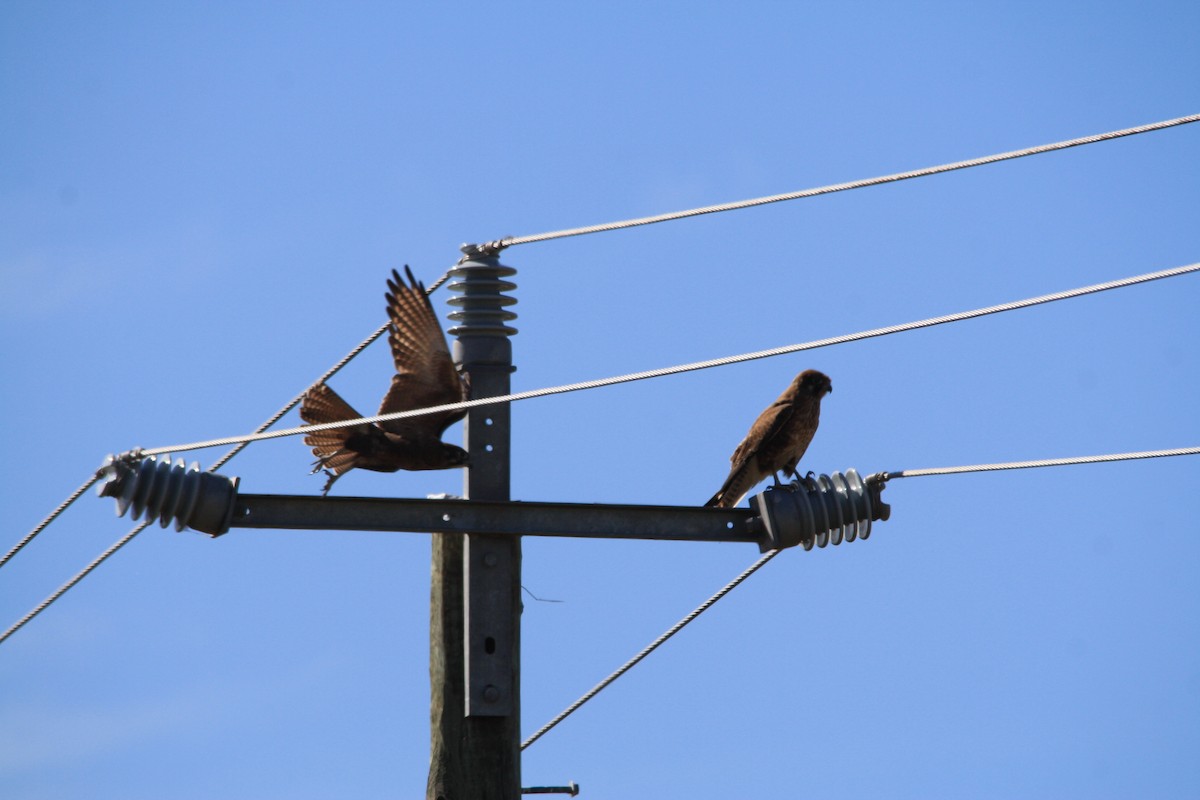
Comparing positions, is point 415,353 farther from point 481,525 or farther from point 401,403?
point 481,525

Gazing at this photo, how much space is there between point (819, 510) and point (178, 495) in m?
2.37

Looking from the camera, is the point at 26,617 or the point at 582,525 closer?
the point at 582,525

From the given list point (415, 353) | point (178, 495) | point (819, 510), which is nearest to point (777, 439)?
point (415, 353)

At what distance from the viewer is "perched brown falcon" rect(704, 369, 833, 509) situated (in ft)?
28.5

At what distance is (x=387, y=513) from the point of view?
613cm

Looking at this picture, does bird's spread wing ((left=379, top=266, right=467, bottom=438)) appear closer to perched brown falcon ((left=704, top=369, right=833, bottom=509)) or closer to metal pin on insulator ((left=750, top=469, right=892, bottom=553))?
perched brown falcon ((left=704, top=369, right=833, bottom=509))

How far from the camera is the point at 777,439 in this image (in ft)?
28.6

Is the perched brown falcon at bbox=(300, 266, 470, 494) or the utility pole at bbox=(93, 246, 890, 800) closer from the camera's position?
the utility pole at bbox=(93, 246, 890, 800)

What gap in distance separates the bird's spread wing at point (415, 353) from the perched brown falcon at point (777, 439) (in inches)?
63.5

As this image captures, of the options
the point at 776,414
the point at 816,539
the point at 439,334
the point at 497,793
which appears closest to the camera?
the point at 497,793

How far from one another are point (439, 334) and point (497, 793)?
267 cm

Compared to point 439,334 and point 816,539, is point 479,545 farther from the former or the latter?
point 439,334

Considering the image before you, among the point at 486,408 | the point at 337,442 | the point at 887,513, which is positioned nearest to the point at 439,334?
the point at 337,442

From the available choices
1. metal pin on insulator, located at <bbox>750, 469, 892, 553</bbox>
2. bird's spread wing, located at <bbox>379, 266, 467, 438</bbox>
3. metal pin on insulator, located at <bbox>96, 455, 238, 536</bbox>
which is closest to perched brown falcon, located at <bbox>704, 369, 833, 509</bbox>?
bird's spread wing, located at <bbox>379, 266, 467, 438</bbox>
